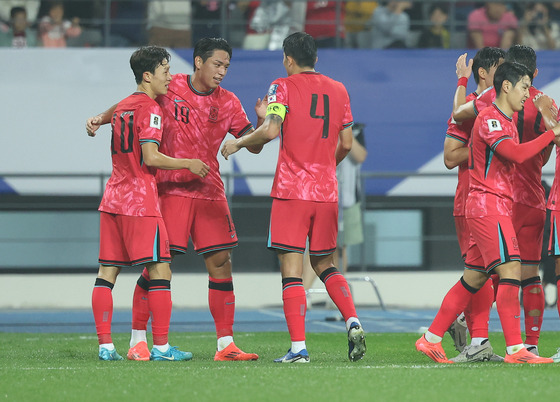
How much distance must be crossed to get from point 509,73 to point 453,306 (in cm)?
141

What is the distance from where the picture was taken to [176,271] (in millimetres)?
12852

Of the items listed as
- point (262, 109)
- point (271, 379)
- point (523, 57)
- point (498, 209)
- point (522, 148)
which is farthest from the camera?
point (262, 109)

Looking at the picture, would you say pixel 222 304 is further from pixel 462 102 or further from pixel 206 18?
pixel 206 18

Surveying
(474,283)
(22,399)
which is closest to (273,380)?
(22,399)

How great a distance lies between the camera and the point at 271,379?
484 centimetres

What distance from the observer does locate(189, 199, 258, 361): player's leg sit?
20.6ft

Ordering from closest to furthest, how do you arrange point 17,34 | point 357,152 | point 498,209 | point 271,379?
point 271,379 → point 498,209 → point 357,152 → point 17,34

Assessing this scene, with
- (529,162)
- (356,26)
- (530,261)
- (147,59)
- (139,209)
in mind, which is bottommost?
(530,261)

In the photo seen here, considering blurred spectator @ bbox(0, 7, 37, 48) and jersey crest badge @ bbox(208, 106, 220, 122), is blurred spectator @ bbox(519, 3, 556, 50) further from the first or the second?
jersey crest badge @ bbox(208, 106, 220, 122)

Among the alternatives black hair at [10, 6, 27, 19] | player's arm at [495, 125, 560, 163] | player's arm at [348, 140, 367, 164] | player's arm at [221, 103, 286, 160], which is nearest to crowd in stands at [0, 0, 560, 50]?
black hair at [10, 6, 27, 19]

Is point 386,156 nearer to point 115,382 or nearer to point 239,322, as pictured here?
point 239,322

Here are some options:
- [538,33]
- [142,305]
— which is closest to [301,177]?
[142,305]

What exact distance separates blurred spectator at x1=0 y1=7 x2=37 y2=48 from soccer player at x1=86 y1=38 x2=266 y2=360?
7424mm

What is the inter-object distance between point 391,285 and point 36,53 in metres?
5.69
